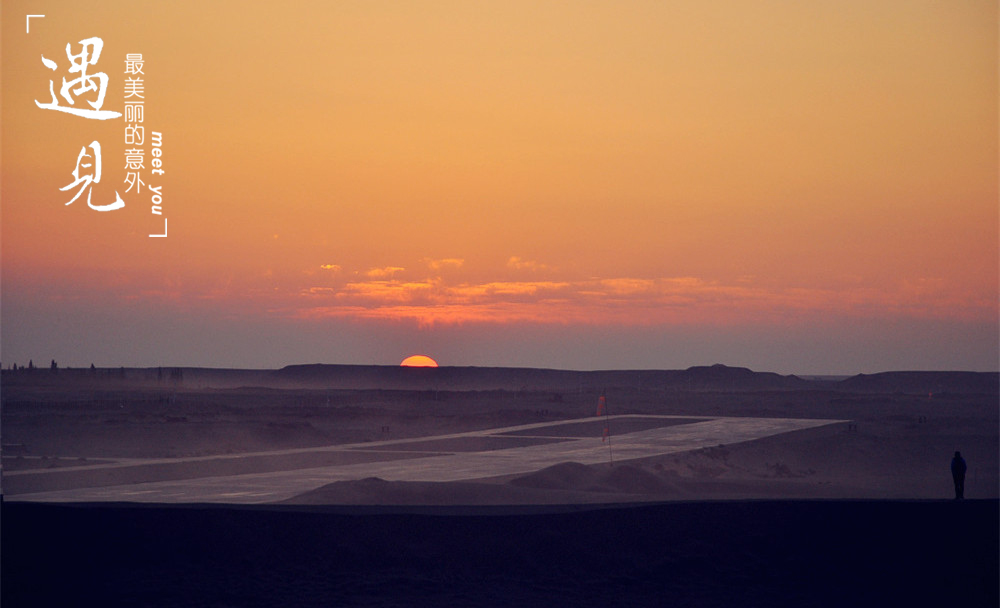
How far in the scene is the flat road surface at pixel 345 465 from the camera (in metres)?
28.9

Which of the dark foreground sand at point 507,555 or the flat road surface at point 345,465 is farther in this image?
the flat road surface at point 345,465

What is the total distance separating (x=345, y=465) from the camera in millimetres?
38594

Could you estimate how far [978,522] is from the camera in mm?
18016

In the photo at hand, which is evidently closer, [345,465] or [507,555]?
[507,555]

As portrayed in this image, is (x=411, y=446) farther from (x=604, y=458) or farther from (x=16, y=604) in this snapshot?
(x=16, y=604)

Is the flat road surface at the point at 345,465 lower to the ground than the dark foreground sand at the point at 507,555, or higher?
lower

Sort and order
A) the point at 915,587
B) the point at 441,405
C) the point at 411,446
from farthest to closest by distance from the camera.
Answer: the point at 441,405 < the point at 411,446 < the point at 915,587

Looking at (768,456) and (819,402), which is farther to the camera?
(819,402)

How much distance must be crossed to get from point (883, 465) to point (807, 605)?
31.6 meters

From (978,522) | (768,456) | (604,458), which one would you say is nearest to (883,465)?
(768,456)

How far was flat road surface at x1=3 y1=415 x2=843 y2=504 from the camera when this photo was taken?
28875 millimetres

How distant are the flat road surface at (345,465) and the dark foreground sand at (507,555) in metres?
9.07

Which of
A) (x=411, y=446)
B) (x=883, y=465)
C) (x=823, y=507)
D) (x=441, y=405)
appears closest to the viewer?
(x=823, y=507)

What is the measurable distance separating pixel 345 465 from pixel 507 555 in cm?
2289
